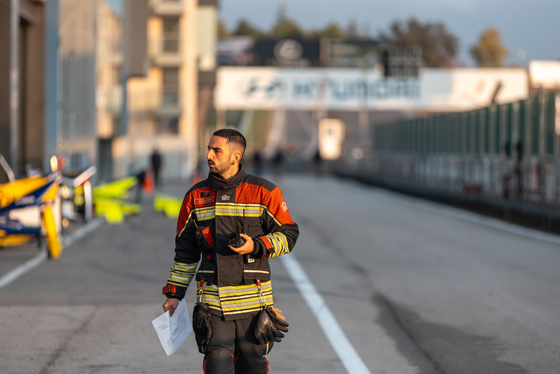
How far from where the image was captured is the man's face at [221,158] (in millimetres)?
4824

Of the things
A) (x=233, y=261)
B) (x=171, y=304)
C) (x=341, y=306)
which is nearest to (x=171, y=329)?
(x=171, y=304)

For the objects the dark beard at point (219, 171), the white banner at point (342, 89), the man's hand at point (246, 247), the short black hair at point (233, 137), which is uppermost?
the white banner at point (342, 89)

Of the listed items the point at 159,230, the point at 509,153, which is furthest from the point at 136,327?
the point at 509,153

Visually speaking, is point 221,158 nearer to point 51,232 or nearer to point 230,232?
point 230,232

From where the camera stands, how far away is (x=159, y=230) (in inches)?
754

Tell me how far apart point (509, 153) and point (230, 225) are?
67.1 ft

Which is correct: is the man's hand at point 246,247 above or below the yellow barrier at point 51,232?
above

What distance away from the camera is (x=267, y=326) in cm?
484

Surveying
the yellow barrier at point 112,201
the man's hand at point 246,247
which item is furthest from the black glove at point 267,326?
the yellow barrier at point 112,201

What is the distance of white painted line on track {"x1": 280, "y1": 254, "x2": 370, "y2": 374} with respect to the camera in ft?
23.1

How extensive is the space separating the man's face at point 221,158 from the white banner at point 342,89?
2981 inches

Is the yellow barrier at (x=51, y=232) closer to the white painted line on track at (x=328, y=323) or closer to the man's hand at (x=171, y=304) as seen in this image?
the white painted line on track at (x=328, y=323)

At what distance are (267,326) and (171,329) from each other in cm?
53

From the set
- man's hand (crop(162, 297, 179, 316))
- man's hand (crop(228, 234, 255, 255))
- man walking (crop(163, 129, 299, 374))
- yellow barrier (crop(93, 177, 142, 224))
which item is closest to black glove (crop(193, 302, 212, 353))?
man walking (crop(163, 129, 299, 374))
